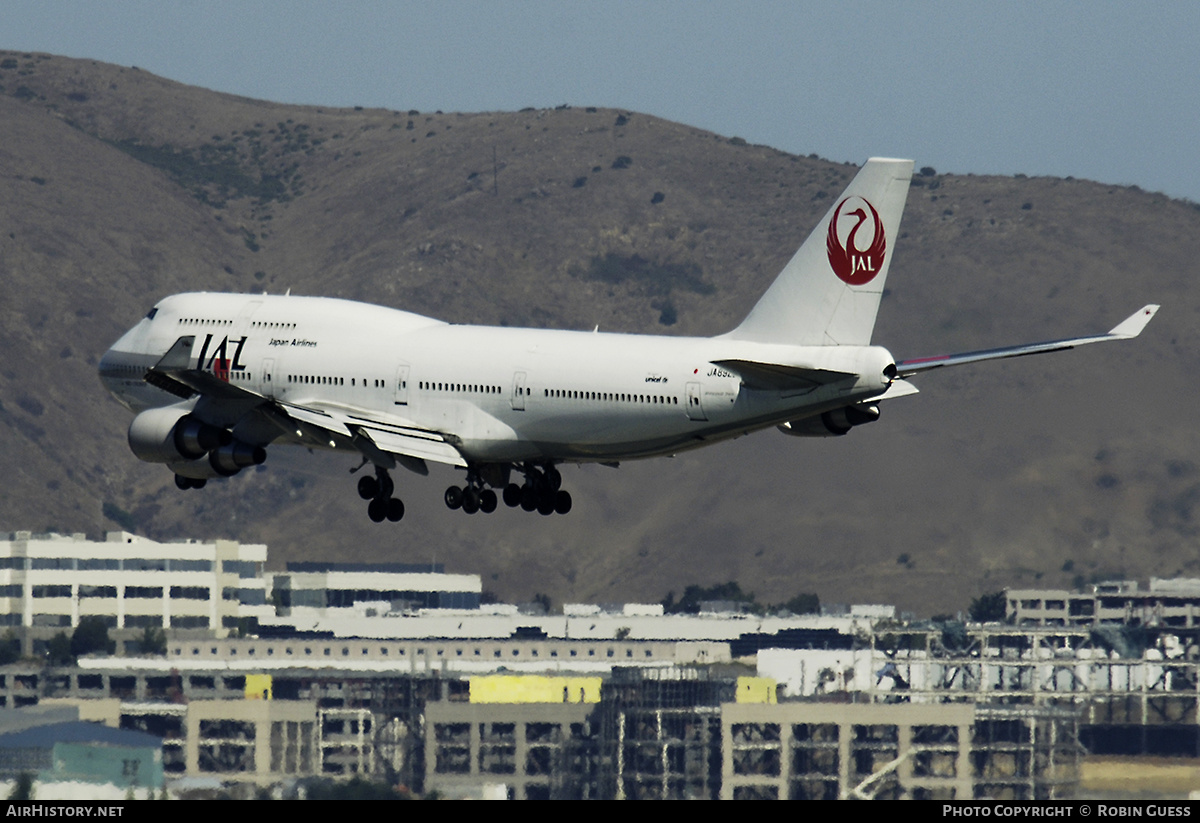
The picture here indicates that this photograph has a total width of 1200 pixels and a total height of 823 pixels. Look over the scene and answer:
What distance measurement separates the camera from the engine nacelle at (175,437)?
212ft

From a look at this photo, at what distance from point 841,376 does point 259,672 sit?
112 meters

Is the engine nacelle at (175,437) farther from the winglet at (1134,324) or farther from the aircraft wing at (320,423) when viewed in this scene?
the winglet at (1134,324)

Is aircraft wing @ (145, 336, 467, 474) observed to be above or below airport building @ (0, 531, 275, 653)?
below

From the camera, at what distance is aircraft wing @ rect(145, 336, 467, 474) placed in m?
62.9

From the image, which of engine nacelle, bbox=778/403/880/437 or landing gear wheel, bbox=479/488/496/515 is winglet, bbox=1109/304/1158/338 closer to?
engine nacelle, bbox=778/403/880/437

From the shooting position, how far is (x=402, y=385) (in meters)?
64.7

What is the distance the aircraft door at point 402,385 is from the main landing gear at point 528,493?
2883mm

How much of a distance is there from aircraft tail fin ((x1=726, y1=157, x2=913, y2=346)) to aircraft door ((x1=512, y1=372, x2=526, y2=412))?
778cm

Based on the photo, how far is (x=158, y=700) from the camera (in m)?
161

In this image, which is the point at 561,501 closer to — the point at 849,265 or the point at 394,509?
the point at 394,509

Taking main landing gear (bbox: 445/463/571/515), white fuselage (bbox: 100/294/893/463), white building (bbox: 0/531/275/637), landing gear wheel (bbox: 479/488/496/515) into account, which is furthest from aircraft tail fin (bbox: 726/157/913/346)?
white building (bbox: 0/531/275/637)

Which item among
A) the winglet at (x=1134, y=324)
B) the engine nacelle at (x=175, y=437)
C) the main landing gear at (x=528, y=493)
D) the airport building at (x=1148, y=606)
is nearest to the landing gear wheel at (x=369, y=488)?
the main landing gear at (x=528, y=493)
